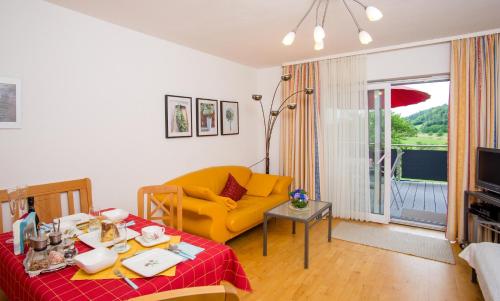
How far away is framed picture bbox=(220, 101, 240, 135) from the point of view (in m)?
4.25

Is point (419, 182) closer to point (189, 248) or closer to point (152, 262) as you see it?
point (189, 248)

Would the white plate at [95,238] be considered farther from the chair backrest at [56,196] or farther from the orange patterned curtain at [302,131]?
the orange patterned curtain at [302,131]

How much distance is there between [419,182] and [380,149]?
10.2 ft

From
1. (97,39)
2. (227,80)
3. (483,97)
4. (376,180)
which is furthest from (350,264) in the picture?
(97,39)

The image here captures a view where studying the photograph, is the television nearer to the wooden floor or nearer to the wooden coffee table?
the wooden floor

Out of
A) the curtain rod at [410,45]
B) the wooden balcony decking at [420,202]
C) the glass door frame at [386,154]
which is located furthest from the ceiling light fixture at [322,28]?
the wooden balcony decking at [420,202]

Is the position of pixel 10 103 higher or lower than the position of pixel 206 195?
higher

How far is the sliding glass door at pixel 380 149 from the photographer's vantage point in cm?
399

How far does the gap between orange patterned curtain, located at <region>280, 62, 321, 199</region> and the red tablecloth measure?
3.07m

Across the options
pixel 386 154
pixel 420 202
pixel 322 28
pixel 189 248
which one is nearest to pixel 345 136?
pixel 386 154

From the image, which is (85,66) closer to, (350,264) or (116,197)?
(116,197)

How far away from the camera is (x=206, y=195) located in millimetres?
3057

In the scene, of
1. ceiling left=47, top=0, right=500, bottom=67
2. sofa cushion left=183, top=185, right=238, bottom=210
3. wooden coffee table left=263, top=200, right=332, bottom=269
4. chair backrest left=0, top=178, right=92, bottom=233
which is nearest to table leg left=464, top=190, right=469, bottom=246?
wooden coffee table left=263, top=200, right=332, bottom=269

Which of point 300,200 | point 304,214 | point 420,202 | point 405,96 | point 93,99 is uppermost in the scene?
point 405,96
